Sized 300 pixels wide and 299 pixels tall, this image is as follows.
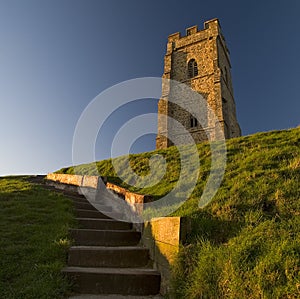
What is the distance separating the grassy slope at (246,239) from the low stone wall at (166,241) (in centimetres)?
15

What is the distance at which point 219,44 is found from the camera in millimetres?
28812

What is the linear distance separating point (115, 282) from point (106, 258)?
2.15ft

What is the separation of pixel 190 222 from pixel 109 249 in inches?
62.5

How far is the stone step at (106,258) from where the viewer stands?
3922 mm

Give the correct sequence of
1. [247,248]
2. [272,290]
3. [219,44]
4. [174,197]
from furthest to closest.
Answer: [219,44] → [174,197] → [247,248] → [272,290]

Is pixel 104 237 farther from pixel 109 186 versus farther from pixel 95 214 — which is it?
pixel 109 186

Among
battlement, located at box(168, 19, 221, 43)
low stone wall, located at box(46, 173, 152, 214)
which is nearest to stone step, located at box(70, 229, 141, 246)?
low stone wall, located at box(46, 173, 152, 214)

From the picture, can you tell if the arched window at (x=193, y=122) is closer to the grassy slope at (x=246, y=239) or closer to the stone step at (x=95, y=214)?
the grassy slope at (x=246, y=239)

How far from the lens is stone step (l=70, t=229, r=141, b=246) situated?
15.7 ft

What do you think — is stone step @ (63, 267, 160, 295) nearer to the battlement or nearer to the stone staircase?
the stone staircase

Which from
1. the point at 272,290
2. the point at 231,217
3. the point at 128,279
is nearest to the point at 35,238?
the point at 128,279

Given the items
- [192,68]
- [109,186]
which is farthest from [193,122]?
[109,186]

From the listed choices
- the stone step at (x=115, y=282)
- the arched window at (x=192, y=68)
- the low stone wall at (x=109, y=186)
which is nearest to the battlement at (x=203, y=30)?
the arched window at (x=192, y=68)

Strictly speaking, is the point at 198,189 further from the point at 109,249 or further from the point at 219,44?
the point at 219,44
